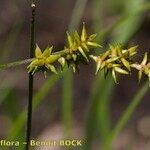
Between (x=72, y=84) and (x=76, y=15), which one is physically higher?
(x=72, y=84)

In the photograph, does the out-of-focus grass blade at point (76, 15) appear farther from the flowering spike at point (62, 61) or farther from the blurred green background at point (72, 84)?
the flowering spike at point (62, 61)

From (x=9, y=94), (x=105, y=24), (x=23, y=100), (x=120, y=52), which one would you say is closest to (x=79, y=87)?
(x=23, y=100)

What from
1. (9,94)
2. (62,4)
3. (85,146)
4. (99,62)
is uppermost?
(62,4)

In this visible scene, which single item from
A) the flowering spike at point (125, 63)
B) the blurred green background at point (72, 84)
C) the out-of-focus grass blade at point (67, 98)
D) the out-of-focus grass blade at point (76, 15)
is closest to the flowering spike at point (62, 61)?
the flowering spike at point (125, 63)

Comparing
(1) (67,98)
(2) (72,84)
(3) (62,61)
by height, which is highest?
(2) (72,84)

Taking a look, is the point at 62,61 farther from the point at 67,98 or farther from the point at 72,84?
the point at 72,84

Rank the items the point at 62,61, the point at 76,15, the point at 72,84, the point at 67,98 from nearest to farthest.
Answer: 1. the point at 62,61
2. the point at 67,98
3. the point at 76,15
4. the point at 72,84

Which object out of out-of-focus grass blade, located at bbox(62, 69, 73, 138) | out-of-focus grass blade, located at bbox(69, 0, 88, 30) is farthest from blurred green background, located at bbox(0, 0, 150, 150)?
out-of-focus grass blade, located at bbox(62, 69, 73, 138)

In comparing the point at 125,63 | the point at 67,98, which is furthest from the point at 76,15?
the point at 125,63

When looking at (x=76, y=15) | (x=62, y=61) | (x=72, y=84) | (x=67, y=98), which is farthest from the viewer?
(x=72, y=84)

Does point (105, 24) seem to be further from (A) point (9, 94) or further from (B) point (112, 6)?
(A) point (9, 94)

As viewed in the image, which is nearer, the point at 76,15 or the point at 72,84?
the point at 76,15
